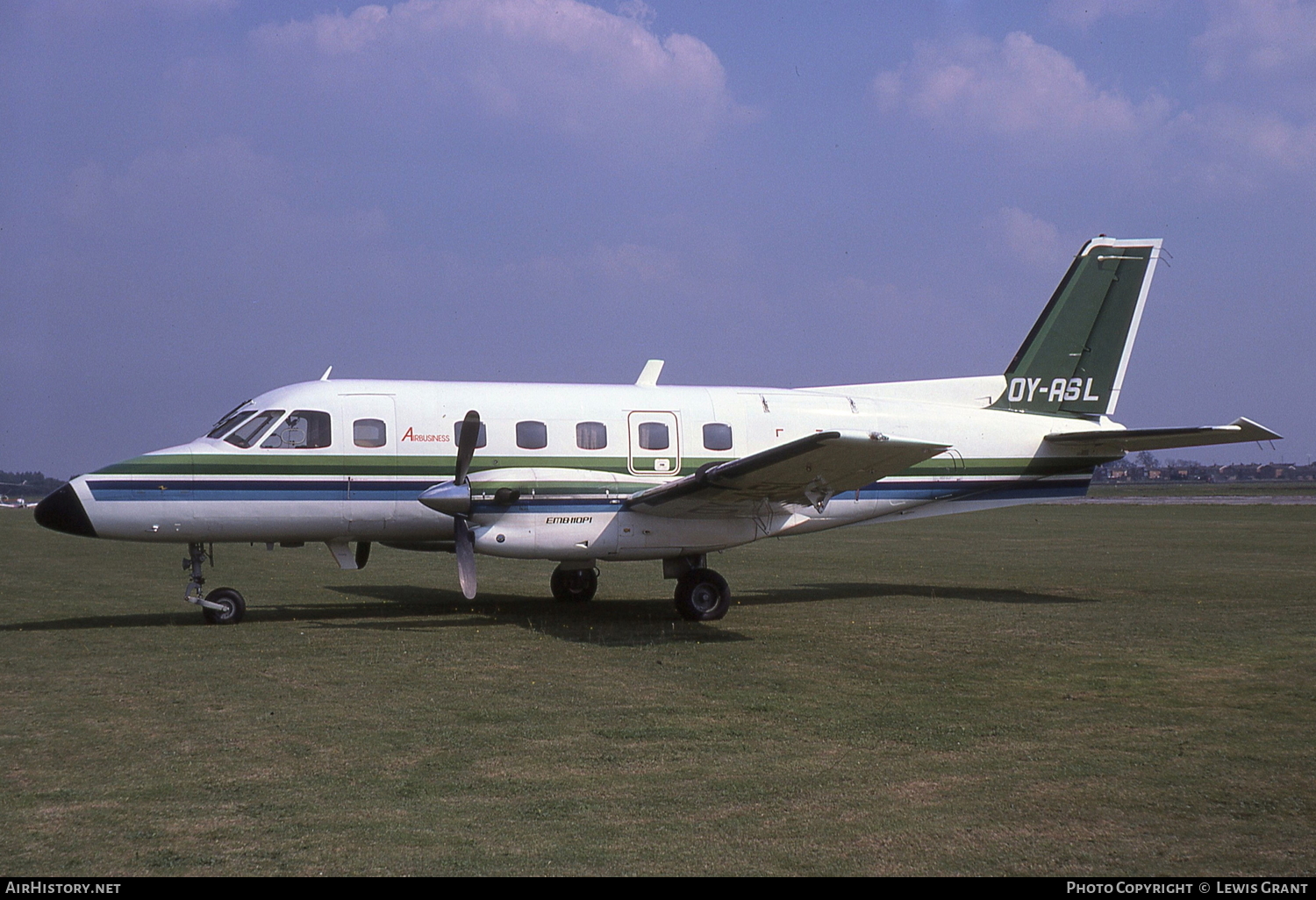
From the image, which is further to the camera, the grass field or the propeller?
the propeller

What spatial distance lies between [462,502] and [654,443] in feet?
10.2

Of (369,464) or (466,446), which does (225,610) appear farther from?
(466,446)

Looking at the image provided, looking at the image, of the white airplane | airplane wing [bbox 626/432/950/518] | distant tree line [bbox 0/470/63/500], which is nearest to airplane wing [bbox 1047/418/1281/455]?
the white airplane

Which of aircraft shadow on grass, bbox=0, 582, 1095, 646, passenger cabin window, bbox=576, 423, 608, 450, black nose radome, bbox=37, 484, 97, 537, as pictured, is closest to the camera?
black nose radome, bbox=37, 484, 97, 537

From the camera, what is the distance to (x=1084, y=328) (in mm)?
16672

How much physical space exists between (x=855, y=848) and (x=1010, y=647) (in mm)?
6600

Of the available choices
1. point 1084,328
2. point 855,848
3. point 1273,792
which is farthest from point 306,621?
point 1084,328

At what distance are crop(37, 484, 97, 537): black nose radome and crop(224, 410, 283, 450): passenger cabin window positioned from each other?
5.90 feet

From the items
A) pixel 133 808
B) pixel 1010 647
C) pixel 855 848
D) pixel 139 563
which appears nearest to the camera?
pixel 855 848

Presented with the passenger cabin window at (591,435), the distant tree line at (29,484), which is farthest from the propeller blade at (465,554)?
the distant tree line at (29,484)

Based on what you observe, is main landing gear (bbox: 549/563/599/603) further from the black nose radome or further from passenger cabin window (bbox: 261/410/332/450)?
the black nose radome

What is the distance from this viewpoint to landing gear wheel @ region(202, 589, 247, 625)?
12867mm

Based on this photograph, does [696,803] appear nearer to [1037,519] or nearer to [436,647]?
[436,647]

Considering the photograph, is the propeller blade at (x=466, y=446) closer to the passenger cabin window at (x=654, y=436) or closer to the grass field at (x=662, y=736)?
the grass field at (x=662, y=736)
